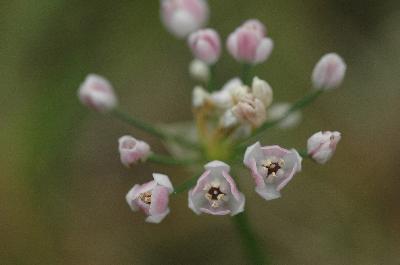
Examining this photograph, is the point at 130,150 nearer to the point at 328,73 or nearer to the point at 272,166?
the point at 272,166

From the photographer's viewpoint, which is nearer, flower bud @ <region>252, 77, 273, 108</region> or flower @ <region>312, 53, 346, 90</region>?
flower bud @ <region>252, 77, 273, 108</region>

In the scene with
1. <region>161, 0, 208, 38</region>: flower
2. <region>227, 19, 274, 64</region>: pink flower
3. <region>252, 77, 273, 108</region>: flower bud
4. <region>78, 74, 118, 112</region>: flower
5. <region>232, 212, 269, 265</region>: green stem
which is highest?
<region>161, 0, 208, 38</region>: flower

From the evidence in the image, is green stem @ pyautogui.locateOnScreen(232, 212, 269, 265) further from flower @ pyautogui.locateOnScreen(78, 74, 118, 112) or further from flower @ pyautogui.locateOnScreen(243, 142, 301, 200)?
flower @ pyautogui.locateOnScreen(78, 74, 118, 112)

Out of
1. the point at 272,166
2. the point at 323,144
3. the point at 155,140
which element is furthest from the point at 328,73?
the point at 155,140

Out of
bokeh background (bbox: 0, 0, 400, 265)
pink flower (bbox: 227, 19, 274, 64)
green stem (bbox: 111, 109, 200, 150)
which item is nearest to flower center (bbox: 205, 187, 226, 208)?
green stem (bbox: 111, 109, 200, 150)

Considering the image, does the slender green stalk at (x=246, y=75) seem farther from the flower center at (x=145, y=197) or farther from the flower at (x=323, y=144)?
the flower center at (x=145, y=197)

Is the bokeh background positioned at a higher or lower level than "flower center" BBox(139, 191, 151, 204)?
higher

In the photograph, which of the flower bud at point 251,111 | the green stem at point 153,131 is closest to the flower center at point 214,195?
the flower bud at point 251,111
